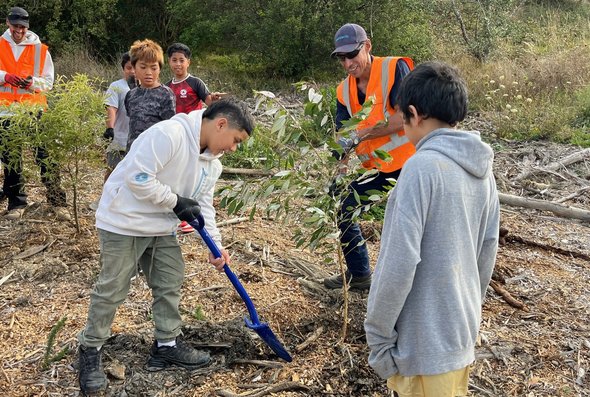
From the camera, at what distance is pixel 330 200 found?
11.2 ft

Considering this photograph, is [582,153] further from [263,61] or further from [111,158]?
[263,61]

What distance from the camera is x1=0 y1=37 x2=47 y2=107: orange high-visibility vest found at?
226 inches

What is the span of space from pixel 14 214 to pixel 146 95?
1.90 m

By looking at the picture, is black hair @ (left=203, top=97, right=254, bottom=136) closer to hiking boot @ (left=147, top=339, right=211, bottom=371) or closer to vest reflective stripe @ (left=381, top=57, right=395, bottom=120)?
vest reflective stripe @ (left=381, top=57, right=395, bottom=120)

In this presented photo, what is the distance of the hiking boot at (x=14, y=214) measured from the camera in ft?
18.9

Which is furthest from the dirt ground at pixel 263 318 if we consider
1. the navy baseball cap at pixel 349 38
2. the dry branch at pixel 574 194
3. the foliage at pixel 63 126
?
the navy baseball cap at pixel 349 38

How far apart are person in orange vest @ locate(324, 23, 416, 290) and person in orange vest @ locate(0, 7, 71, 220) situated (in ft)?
9.18

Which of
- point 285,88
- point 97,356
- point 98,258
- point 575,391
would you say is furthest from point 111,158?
point 285,88

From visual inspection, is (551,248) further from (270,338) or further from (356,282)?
(270,338)

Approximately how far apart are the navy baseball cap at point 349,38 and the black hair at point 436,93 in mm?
1823

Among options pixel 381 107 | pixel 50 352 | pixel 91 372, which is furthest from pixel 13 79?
pixel 381 107

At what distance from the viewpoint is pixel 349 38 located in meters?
3.86

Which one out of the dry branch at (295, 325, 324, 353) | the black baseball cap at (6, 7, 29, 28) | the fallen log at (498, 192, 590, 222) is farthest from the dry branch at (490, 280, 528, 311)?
the black baseball cap at (6, 7, 29, 28)

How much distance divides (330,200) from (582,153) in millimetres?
5751
